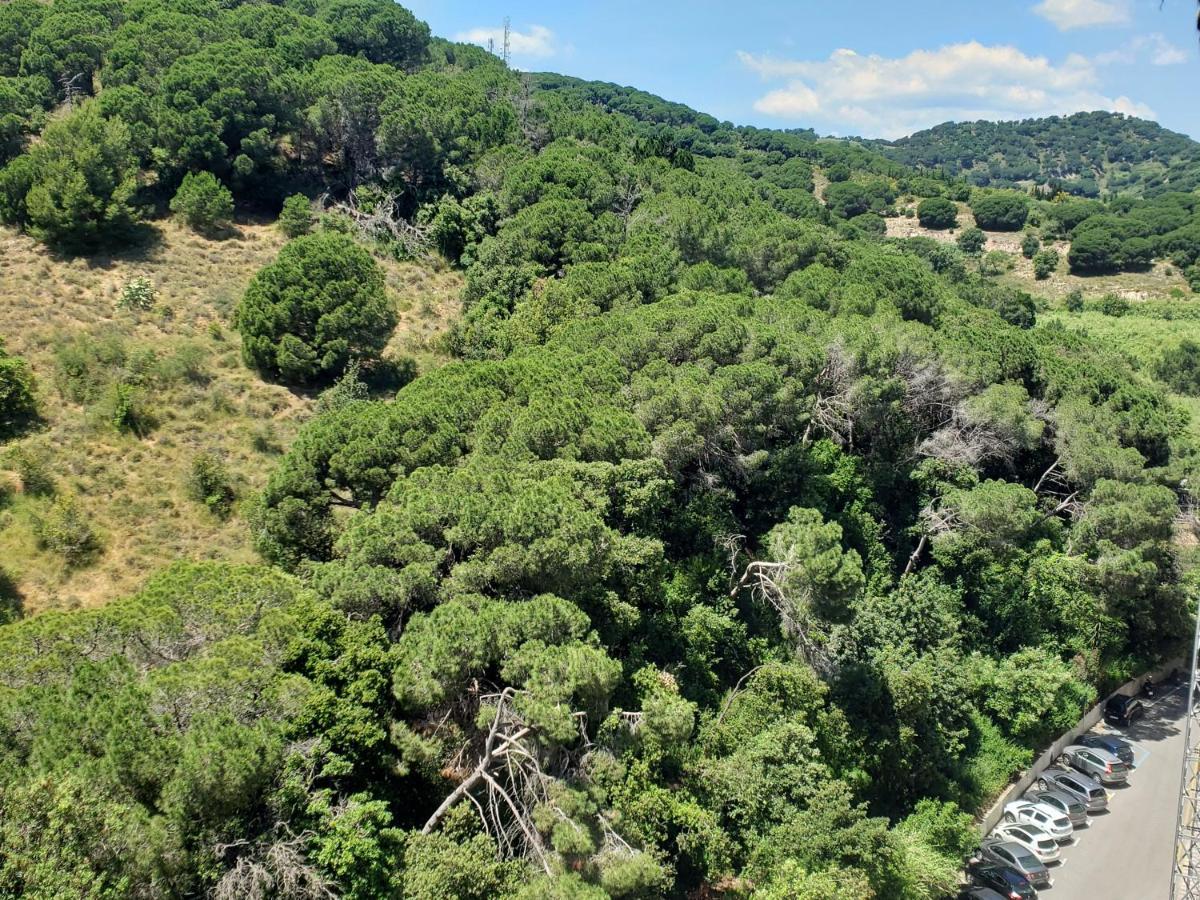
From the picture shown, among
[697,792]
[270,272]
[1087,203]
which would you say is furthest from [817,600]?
[1087,203]

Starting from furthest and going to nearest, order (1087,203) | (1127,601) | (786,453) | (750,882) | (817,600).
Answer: (1087,203)
(1127,601)
(786,453)
(817,600)
(750,882)

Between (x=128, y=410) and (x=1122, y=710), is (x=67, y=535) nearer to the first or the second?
(x=128, y=410)

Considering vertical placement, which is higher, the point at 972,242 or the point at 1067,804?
the point at 972,242

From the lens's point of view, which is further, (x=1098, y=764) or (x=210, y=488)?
(x=210, y=488)

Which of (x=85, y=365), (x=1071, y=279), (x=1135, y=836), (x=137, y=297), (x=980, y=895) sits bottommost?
(x=980, y=895)

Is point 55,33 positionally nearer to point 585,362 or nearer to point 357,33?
point 357,33

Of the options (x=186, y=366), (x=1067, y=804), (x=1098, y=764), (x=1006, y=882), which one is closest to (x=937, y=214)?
(x=1098, y=764)
